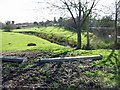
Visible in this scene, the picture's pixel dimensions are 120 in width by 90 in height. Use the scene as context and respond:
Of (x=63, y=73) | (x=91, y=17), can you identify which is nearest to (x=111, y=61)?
(x=63, y=73)

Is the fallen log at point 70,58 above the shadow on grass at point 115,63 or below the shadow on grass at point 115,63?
above

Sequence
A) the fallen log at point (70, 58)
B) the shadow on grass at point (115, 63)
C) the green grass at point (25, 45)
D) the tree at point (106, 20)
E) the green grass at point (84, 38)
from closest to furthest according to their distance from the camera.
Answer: the shadow on grass at point (115, 63) < the fallen log at point (70, 58) < the green grass at point (25, 45) < the green grass at point (84, 38) < the tree at point (106, 20)

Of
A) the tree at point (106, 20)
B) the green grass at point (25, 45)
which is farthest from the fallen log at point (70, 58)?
the tree at point (106, 20)

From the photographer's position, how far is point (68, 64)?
9414 millimetres

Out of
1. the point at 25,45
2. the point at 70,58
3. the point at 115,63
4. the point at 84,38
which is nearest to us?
the point at 115,63

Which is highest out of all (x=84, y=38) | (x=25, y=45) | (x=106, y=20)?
(x=106, y=20)

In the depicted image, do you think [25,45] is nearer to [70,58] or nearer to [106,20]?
[106,20]

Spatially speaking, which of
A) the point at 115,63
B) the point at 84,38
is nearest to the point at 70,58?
the point at 115,63

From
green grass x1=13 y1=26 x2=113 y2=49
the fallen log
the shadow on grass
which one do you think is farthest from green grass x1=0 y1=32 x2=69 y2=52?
the shadow on grass

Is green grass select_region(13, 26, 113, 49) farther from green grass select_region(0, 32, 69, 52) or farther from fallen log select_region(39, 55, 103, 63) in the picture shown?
fallen log select_region(39, 55, 103, 63)

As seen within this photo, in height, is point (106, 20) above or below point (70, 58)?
above

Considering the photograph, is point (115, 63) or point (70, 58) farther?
point (70, 58)

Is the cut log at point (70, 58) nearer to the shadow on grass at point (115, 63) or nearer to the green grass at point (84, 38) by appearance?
the shadow on grass at point (115, 63)

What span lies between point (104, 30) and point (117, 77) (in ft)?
66.8
